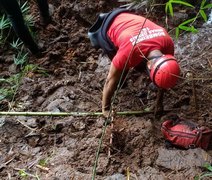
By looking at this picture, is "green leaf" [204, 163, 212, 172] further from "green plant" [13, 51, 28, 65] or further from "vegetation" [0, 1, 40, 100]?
"green plant" [13, 51, 28, 65]

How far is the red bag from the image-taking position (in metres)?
2.92

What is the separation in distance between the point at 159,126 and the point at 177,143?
306 millimetres

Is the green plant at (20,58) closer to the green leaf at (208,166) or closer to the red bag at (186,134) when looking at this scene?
the red bag at (186,134)

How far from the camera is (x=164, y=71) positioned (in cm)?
274

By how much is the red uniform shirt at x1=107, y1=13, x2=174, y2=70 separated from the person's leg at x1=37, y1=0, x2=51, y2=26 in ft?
5.25

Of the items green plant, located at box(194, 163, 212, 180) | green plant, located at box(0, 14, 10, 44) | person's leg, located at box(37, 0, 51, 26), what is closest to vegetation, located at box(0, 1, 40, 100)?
green plant, located at box(0, 14, 10, 44)

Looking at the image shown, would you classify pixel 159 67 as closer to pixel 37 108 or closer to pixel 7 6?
pixel 37 108

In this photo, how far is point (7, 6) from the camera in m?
3.82

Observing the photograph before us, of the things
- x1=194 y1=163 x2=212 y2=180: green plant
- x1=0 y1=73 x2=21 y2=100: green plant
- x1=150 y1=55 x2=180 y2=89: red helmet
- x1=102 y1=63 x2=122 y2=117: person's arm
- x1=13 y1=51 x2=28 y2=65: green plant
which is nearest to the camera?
x1=194 y1=163 x2=212 y2=180: green plant

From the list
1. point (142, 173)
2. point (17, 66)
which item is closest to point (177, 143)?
point (142, 173)

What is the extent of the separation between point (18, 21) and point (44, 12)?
73 centimetres

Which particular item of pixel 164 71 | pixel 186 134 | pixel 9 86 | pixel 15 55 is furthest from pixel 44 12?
→ pixel 186 134

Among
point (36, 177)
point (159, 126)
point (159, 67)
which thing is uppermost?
point (159, 67)

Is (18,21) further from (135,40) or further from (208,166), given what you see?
(208,166)
